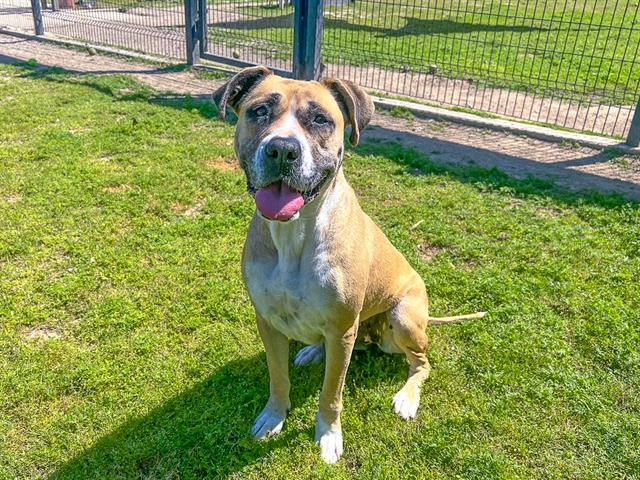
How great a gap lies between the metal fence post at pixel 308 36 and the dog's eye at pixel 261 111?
7.14m

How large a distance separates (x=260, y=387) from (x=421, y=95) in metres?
8.05

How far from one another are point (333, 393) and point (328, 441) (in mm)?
315

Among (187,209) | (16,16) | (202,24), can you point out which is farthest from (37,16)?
(187,209)

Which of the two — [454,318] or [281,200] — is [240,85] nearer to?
[281,200]

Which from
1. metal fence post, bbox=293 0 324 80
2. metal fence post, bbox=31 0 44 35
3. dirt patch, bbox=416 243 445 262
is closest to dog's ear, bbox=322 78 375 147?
dirt patch, bbox=416 243 445 262

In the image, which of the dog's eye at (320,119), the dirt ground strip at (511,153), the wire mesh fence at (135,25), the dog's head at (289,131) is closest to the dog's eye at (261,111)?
the dog's head at (289,131)

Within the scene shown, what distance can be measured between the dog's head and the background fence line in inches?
255

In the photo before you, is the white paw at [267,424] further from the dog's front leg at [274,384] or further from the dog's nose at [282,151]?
the dog's nose at [282,151]

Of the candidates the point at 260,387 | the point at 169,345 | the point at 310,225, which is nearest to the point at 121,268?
the point at 169,345

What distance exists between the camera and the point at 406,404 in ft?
10.9

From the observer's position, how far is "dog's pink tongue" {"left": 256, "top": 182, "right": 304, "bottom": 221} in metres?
2.45

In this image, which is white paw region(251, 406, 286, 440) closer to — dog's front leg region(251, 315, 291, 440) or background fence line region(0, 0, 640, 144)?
dog's front leg region(251, 315, 291, 440)

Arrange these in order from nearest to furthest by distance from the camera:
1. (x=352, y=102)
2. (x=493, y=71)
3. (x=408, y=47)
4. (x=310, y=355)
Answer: (x=352, y=102) → (x=310, y=355) → (x=493, y=71) → (x=408, y=47)

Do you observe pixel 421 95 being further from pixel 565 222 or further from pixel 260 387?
pixel 260 387
